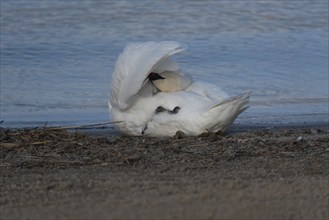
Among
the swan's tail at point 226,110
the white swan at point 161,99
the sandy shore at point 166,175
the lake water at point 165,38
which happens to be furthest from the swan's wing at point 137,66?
the lake water at point 165,38

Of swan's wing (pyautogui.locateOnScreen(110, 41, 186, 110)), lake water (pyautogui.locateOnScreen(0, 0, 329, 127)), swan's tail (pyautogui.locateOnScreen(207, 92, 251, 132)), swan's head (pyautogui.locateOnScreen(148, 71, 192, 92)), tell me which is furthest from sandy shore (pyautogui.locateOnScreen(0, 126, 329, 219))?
lake water (pyautogui.locateOnScreen(0, 0, 329, 127))

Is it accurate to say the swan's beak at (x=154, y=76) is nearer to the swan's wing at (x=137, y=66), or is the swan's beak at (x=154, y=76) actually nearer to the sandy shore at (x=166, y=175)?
the swan's wing at (x=137, y=66)

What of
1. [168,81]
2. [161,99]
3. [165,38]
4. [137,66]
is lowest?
[165,38]

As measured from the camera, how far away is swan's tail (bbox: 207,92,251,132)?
9.05 metres

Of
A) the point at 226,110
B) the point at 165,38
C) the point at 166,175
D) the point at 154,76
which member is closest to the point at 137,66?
the point at 154,76

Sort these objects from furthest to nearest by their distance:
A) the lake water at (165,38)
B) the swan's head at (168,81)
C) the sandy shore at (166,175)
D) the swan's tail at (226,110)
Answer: the lake water at (165,38)
the swan's head at (168,81)
the swan's tail at (226,110)
the sandy shore at (166,175)

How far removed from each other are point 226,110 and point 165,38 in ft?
23.2

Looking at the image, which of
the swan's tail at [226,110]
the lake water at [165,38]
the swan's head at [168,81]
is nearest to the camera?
the swan's tail at [226,110]

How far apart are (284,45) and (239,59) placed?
1532 millimetres

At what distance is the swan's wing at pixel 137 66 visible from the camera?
9.11 metres

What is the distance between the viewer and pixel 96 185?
668cm

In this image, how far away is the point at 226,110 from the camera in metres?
9.14

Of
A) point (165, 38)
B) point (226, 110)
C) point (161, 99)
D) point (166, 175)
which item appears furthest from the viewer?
point (165, 38)

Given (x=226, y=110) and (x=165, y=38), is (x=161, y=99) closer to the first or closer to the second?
(x=226, y=110)
